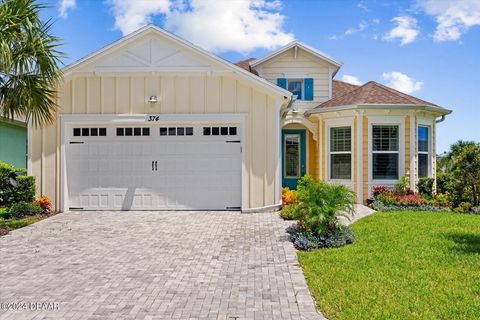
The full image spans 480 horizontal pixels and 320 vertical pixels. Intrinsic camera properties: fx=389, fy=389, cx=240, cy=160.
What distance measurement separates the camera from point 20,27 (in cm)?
905

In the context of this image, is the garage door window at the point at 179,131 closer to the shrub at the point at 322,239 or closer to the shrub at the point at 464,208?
the shrub at the point at 322,239

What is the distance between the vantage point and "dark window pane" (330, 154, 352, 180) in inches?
533

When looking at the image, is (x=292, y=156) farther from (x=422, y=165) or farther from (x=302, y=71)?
(x=422, y=165)

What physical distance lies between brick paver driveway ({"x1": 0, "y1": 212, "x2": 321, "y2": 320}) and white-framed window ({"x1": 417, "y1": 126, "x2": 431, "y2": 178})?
6571 mm

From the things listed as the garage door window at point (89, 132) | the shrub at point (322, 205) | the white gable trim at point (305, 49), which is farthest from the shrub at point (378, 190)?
the garage door window at point (89, 132)

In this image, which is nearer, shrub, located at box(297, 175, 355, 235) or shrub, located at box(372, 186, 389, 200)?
shrub, located at box(297, 175, 355, 235)

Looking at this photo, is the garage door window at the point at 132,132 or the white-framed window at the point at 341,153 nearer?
the garage door window at the point at 132,132

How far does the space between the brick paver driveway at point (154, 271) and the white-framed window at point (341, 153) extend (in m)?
4.59

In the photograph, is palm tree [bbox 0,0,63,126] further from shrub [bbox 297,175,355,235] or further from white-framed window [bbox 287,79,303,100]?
white-framed window [bbox 287,79,303,100]

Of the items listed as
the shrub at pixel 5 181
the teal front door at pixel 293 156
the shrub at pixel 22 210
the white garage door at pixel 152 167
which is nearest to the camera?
the shrub at pixel 22 210

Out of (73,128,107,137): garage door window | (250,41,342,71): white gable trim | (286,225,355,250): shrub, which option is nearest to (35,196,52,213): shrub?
(73,128,107,137): garage door window

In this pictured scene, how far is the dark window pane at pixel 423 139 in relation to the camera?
13656 millimetres

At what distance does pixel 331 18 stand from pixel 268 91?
8.80ft

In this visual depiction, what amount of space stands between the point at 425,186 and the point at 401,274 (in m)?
8.53
